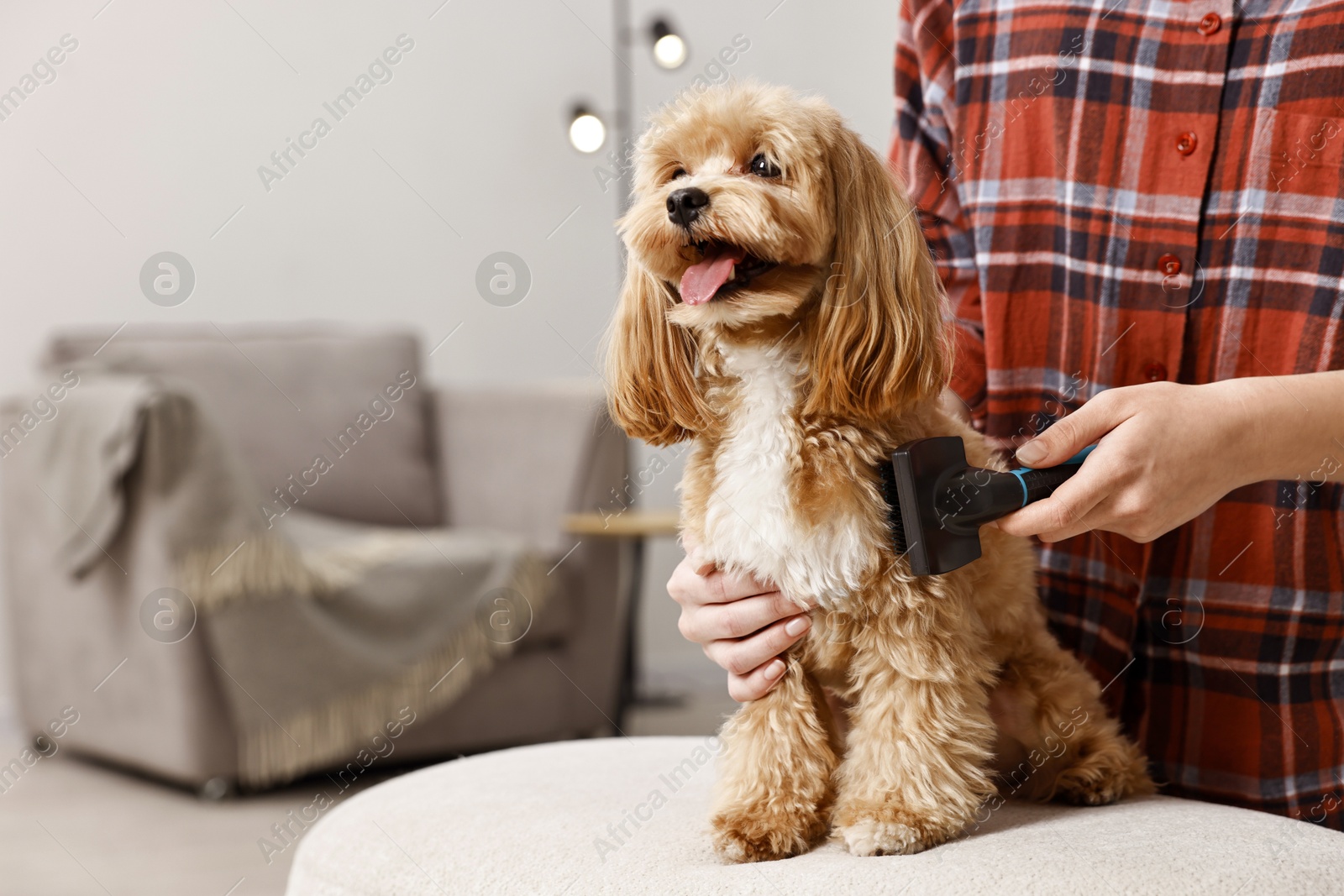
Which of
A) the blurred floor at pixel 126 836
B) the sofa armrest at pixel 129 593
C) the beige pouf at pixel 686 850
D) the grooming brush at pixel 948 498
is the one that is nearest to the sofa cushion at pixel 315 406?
the sofa armrest at pixel 129 593

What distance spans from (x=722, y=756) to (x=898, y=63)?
0.84 meters

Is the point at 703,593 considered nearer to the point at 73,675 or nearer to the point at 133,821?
the point at 133,821

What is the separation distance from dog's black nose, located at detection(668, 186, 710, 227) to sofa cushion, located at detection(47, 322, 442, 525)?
271cm

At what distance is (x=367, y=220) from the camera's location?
404cm

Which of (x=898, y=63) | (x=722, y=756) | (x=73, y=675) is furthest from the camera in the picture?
(x=73, y=675)

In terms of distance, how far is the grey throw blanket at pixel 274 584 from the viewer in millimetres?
2633

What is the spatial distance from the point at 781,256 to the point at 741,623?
0.34 metres

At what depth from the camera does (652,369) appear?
1.07 metres

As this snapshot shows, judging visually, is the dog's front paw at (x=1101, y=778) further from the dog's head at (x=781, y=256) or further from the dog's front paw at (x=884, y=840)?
the dog's head at (x=781, y=256)

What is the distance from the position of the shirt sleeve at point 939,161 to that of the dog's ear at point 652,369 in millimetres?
379

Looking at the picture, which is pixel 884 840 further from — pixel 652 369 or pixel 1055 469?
pixel 652 369

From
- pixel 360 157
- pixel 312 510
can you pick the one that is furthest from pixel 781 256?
pixel 360 157

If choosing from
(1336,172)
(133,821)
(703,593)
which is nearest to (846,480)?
(703,593)

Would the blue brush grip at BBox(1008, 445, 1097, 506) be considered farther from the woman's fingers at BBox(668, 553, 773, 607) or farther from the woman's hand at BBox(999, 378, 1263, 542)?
the woman's fingers at BBox(668, 553, 773, 607)
